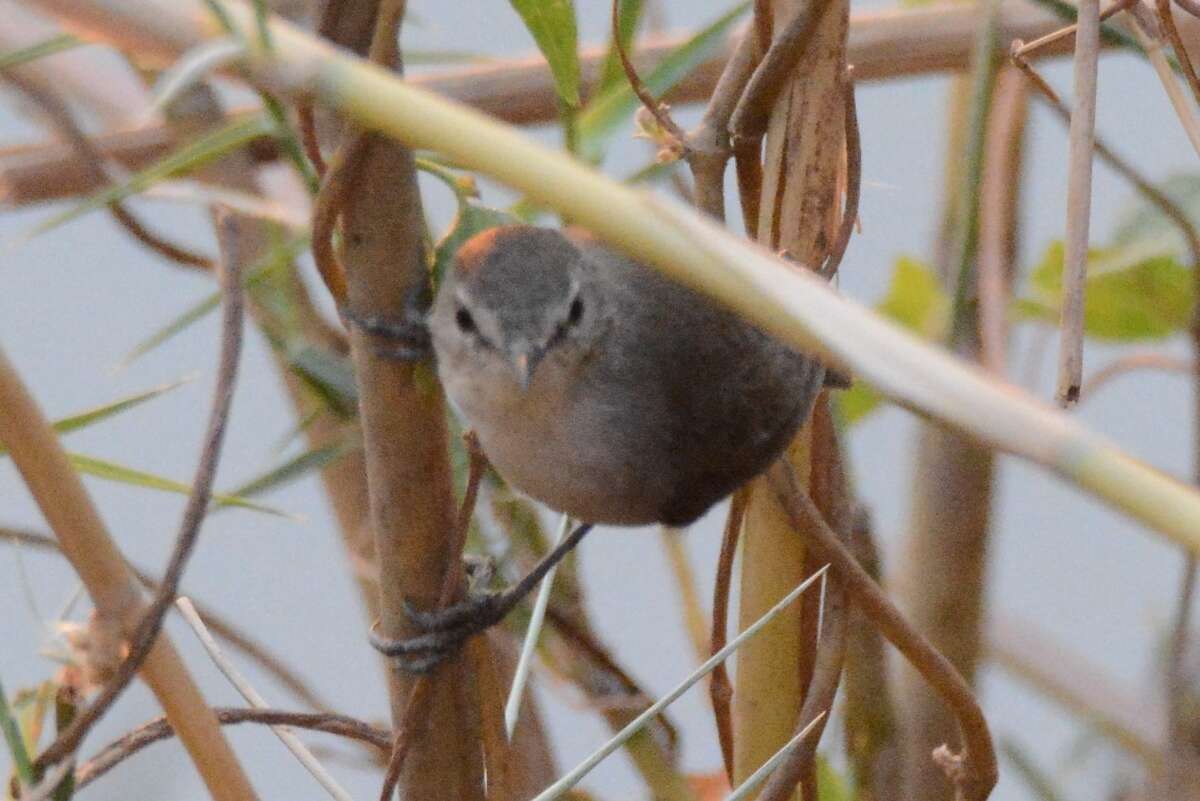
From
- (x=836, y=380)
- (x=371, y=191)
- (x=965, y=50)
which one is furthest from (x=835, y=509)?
(x=965, y=50)

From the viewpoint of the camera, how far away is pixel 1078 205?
0.45m

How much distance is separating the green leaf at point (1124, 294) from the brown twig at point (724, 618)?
433mm

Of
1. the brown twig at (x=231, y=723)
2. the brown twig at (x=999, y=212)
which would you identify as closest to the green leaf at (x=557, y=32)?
the brown twig at (x=231, y=723)

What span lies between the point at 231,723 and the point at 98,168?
0.46m

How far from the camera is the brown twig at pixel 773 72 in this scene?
0.56 meters

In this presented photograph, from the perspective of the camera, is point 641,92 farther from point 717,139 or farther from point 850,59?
point 850,59

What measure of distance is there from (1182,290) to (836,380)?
0.48 m

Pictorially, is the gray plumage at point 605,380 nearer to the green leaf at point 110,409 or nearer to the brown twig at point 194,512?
the green leaf at point 110,409

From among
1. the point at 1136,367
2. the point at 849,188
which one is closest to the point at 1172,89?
the point at 849,188

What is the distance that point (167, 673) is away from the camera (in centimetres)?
40

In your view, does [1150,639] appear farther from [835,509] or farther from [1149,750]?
[835,509]

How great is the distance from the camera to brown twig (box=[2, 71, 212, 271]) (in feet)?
2.74

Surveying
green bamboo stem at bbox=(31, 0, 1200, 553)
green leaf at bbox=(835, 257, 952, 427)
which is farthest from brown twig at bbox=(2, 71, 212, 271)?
green bamboo stem at bbox=(31, 0, 1200, 553)

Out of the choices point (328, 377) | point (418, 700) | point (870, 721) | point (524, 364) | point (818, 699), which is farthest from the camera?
point (870, 721)
